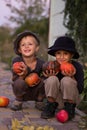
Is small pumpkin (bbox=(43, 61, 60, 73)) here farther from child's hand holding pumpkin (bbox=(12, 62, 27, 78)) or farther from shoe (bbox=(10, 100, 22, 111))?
shoe (bbox=(10, 100, 22, 111))

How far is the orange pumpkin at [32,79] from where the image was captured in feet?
16.3

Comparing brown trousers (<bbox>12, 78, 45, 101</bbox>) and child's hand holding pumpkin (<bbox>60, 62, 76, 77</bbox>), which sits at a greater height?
child's hand holding pumpkin (<bbox>60, 62, 76, 77</bbox>)

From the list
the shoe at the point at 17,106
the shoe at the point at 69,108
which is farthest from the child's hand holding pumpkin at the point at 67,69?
the shoe at the point at 17,106

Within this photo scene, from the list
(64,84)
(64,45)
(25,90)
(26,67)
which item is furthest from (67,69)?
(25,90)

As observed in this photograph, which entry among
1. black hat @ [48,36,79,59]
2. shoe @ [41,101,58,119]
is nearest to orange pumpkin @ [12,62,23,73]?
black hat @ [48,36,79,59]

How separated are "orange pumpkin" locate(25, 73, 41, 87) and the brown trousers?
0.06 metres

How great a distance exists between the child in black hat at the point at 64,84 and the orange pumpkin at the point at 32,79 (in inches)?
8.2

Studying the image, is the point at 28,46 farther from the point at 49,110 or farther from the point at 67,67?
the point at 49,110

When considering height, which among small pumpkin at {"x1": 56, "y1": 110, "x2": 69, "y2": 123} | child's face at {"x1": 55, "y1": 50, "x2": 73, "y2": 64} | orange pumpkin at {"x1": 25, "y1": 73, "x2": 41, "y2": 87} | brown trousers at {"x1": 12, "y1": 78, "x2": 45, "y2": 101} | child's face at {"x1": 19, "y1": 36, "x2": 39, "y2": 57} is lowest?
small pumpkin at {"x1": 56, "y1": 110, "x2": 69, "y2": 123}

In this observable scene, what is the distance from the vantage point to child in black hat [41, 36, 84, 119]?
4.61 metres

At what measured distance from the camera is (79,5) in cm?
758

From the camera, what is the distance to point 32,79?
16.3 ft

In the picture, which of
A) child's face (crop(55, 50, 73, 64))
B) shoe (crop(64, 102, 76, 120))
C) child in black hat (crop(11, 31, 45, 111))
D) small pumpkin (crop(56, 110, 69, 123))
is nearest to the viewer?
small pumpkin (crop(56, 110, 69, 123))

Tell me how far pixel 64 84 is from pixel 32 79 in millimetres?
532
